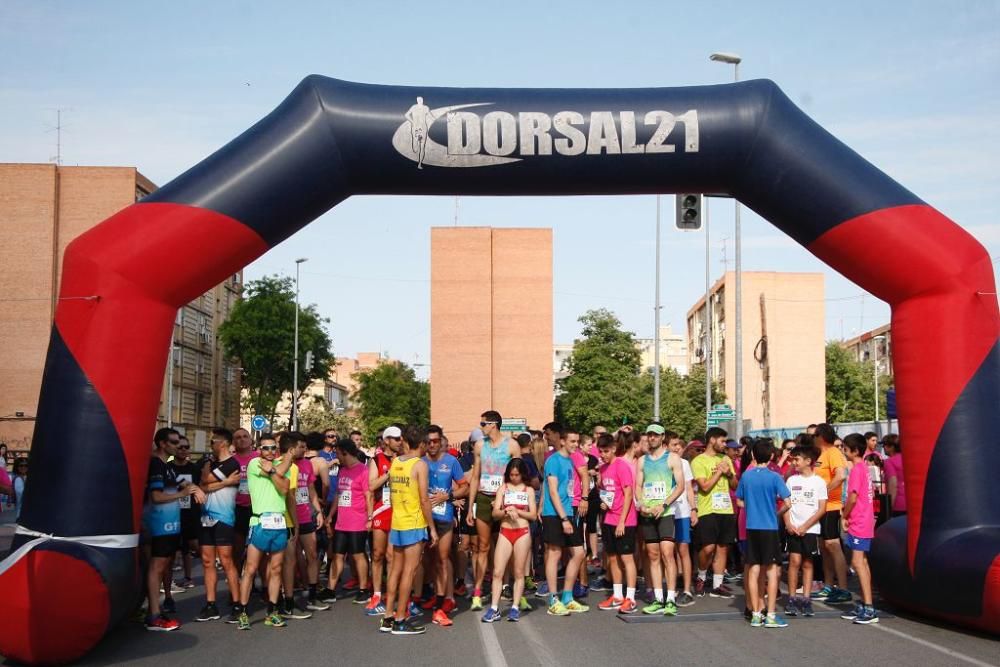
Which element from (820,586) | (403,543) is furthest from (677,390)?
(403,543)

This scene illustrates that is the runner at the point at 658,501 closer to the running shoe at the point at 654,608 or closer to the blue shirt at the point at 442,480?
the running shoe at the point at 654,608

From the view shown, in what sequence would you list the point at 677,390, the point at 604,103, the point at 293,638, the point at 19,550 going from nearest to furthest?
the point at 19,550 < the point at 293,638 < the point at 604,103 < the point at 677,390

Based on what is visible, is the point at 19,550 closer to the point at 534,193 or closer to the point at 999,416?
the point at 534,193

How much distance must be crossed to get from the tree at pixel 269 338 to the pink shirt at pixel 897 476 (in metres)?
53.1

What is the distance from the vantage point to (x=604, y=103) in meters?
10.8

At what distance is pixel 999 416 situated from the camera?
1041cm

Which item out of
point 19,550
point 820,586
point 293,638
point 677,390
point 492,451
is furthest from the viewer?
point 677,390

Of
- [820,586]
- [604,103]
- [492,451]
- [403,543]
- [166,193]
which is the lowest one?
[820,586]

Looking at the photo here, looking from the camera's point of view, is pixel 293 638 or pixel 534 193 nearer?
pixel 293 638

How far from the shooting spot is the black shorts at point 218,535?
11.2 meters

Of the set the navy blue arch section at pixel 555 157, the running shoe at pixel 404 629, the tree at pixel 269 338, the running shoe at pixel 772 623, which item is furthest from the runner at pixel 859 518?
the tree at pixel 269 338

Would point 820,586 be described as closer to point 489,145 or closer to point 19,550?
point 489,145

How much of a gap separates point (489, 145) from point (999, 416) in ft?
18.0

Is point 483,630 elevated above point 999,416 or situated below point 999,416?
below
